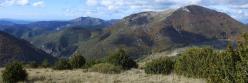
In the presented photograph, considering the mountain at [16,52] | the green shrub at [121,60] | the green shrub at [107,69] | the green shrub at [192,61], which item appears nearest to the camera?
the green shrub at [192,61]

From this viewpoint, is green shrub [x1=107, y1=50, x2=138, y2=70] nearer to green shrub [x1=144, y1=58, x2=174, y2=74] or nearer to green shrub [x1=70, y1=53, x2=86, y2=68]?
green shrub [x1=70, y1=53, x2=86, y2=68]

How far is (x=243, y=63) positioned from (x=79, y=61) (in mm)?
25271

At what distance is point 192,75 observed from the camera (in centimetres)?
2566

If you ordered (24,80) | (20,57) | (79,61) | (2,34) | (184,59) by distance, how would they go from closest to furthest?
1. (24,80)
2. (184,59)
3. (79,61)
4. (20,57)
5. (2,34)

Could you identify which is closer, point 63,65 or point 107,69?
point 107,69

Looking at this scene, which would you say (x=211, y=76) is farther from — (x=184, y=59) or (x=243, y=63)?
(x=184, y=59)

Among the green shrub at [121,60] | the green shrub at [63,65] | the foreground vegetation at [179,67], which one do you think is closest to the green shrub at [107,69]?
the foreground vegetation at [179,67]

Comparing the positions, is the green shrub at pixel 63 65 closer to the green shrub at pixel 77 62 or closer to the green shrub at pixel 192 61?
the green shrub at pixel 77 62

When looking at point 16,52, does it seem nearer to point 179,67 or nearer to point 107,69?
point 107,69

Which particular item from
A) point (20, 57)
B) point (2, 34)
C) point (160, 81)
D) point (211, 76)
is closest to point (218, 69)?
point (211, 76)

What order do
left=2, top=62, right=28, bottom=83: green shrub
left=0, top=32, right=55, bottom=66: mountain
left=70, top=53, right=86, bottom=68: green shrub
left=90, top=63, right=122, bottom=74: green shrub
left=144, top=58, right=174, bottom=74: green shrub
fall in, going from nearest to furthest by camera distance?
left=2, top=62, right=28, bottom=83: green shrub, left=90, top=63, right=122, bottom=74: green shrub, left=144, top=58, right=174, bottom=74: green shrub, left=70, top=53, right=86, bottom=68: green shrub, left=0, top=32, right=55, bottom=66: mountain

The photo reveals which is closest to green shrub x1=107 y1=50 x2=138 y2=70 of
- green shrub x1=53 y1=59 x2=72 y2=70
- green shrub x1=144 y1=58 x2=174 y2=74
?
green shrub x1=53 y1=59 x2=72 y2=70

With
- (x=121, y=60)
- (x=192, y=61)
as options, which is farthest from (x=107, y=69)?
(x=192, y=61)

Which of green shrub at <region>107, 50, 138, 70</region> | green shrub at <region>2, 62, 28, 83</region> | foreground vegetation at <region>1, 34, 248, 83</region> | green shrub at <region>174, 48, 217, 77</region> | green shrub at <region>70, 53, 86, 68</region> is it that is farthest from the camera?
green shrub at <region>70, 53, 86, 68</region>
